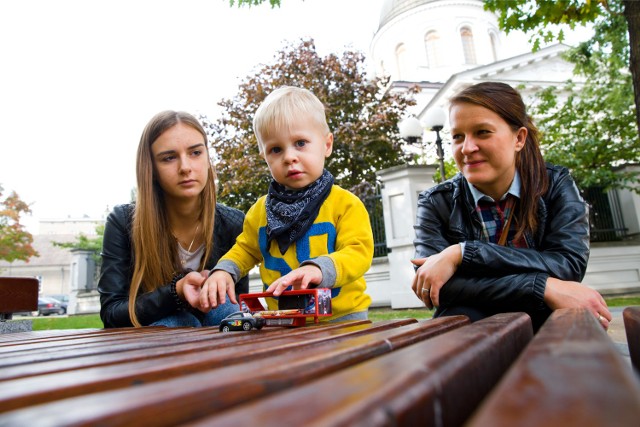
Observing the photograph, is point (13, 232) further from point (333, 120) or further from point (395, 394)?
point (395, 394)

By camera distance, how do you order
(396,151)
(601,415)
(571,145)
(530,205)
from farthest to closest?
(396,151), (571,145), (530,205), (601,415)

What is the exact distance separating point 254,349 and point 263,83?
474 inches

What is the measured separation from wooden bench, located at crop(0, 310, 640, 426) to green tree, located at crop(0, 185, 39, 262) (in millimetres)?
23592

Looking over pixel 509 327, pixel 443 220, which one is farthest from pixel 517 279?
pixel 509 327

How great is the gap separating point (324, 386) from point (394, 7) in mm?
31035

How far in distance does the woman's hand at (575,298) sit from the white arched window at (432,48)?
2715 centimetres

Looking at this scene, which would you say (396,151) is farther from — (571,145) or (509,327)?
(509,327)

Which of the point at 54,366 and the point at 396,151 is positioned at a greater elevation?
the point at 396,151

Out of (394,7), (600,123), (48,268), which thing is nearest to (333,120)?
(600,123)

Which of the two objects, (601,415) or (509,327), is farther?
(509,327)

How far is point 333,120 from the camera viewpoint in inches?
465

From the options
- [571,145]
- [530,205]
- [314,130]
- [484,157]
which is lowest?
[530,205]

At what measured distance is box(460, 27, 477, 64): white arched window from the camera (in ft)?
86.7

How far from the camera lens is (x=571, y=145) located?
9961 millimetres
